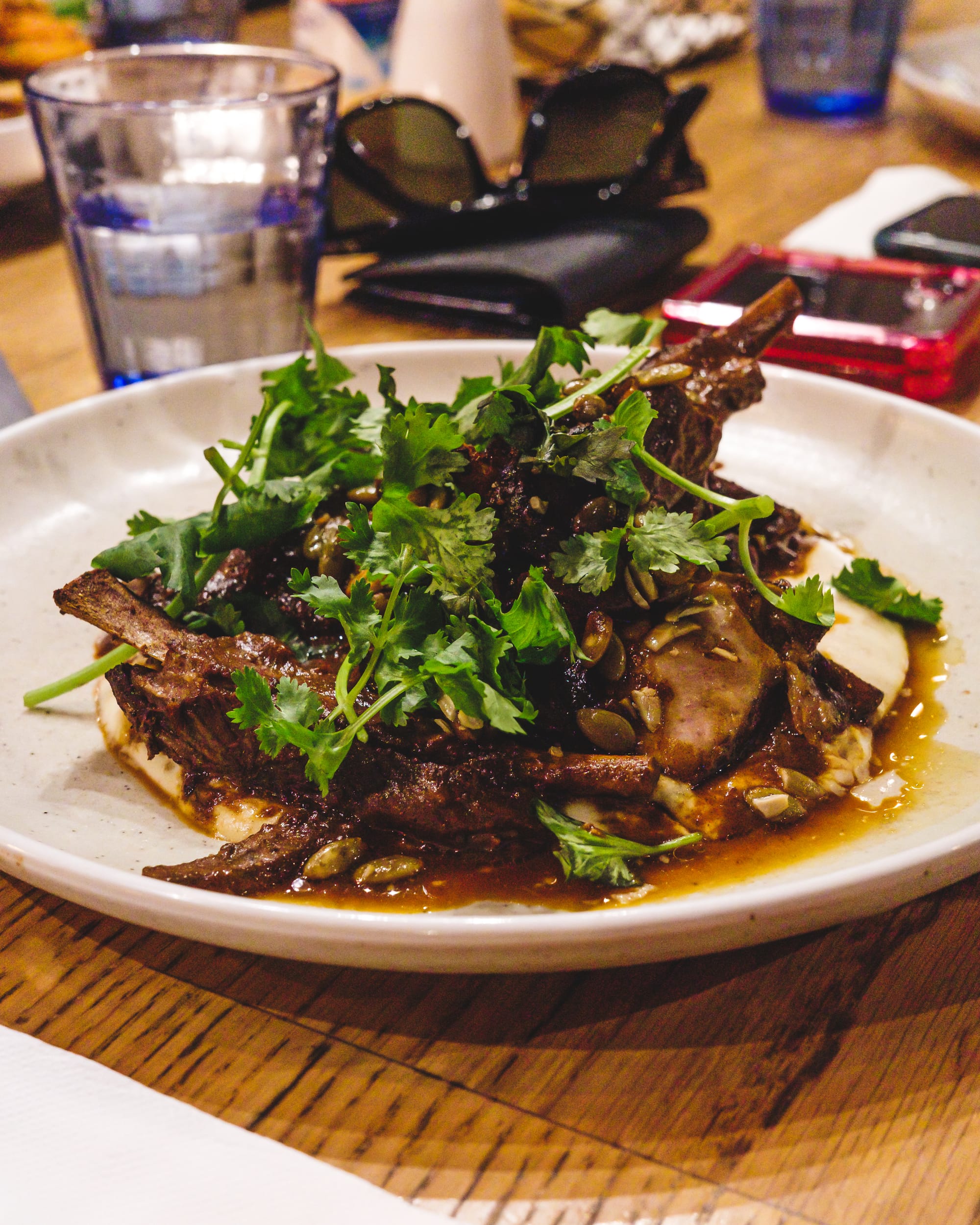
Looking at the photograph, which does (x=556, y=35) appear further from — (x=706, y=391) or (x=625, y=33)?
(x=706, y=391)

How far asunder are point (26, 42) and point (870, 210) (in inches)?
129

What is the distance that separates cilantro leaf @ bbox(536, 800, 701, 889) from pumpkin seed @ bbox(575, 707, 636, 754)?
0.12 meters

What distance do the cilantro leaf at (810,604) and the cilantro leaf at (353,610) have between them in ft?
1.88

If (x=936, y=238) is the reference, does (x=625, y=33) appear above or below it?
above

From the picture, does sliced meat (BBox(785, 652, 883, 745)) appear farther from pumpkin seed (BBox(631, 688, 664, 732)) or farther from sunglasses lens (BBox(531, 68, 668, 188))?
sunglasses lens (BBox(531, 68, 668, 188))

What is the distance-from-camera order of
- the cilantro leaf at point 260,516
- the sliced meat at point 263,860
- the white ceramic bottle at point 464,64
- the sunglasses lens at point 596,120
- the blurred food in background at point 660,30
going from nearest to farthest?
the sliced meat at point 263,860 < the cilantro leaf at point 260,516 < the sunglasses lens at point 596,120 < the white ceramic bottle at point 464,64 < the blurred food in background at point 660,30

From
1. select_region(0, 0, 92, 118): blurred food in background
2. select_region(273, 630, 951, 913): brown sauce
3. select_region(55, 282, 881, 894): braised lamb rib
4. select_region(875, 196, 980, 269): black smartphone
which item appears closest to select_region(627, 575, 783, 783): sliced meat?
select_region(55, 282, 881, 894): braised lamb rib

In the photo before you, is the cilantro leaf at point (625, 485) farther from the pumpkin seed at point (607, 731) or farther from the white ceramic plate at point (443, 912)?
the white ceramic plate at point (443, 912)

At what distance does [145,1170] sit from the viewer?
3.47 ft

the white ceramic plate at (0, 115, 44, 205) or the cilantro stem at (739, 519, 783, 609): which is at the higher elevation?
the white ceramic plate at (0, 115, 44, 205)

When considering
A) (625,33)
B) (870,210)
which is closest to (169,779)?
(870,210)

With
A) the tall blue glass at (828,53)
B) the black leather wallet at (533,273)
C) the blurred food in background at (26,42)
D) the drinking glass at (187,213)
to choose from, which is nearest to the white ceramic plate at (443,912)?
the drinking glass at (187,213)

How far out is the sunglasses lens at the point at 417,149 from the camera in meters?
3.68

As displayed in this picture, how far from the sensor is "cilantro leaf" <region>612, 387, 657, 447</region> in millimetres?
1595
